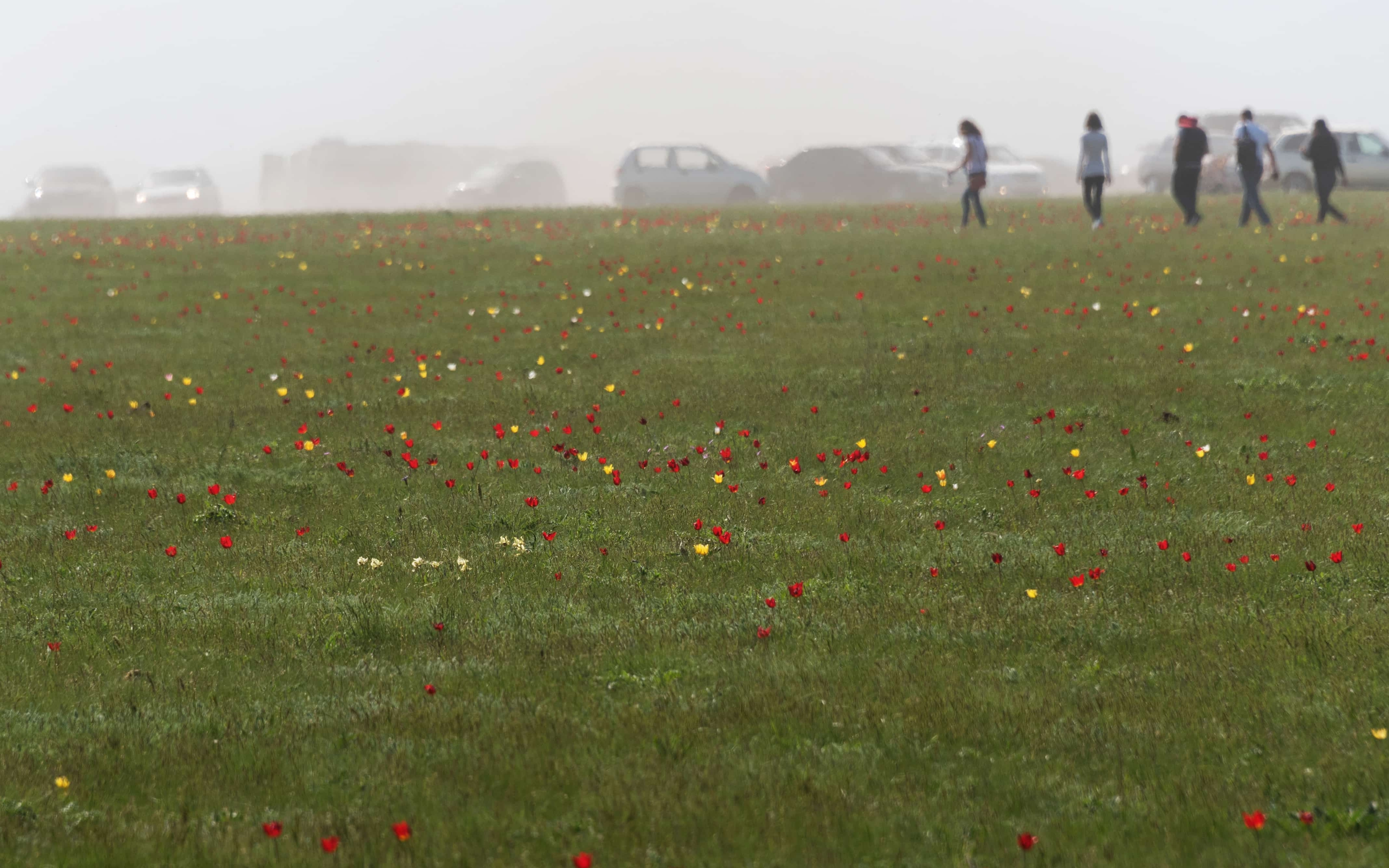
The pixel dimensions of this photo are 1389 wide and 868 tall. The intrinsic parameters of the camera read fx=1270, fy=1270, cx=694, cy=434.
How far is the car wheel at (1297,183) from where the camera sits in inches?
1093

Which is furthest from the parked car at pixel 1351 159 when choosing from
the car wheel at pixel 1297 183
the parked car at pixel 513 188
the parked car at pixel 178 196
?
the parked car at pixel 178 196

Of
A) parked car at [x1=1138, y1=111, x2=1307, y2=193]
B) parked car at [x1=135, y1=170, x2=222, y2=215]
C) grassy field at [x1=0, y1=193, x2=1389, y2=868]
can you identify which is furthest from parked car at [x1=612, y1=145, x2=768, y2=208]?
grassy field at [x1=0, y1=193, x2=1389, y2=868]

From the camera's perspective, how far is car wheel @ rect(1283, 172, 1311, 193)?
27.8 metres

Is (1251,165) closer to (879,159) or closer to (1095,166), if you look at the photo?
(1095,166)

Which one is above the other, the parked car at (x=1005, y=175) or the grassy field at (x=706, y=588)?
the parked car at (x=1005, y=175)

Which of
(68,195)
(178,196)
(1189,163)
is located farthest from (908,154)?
(68,195)

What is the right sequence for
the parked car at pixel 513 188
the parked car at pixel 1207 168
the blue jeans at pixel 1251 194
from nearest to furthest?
the blue jeans at pixel 1251 194
the parked car at pixel 1207 168
the parked car at pixel 513 188

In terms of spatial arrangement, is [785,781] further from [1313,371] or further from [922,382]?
[1313,371]

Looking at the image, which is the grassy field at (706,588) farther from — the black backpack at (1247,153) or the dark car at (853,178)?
the dark car at (853,178)

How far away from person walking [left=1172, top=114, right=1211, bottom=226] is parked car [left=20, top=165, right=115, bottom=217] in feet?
88.8

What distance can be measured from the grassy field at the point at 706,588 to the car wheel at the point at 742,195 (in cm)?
1742

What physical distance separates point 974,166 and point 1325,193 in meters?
5.53

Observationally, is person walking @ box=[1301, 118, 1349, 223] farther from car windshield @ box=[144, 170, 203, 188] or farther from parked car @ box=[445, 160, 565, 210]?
car windshield @ box=[144, 170, 203, 188]

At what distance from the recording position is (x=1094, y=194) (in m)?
20.7
